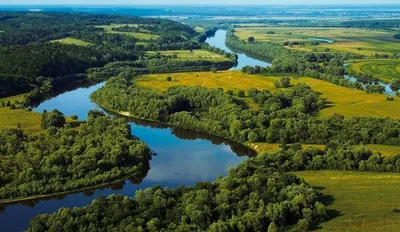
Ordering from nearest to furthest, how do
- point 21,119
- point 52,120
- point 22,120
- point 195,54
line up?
1. point 52,120
2. point 22,120
3. point 21,119
4. point 195,54

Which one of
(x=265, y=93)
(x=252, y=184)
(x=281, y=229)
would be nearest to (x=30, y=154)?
(x=252, y=184)

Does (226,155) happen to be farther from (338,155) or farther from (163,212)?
(163,212)

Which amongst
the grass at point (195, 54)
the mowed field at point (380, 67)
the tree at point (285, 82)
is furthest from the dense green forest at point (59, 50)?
the mowed field at point (380, 67)

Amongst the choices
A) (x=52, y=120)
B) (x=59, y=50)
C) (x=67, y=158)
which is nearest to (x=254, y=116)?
(x=52, y=120)

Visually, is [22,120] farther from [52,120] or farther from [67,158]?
[67,158]

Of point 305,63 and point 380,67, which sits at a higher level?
point 305,63

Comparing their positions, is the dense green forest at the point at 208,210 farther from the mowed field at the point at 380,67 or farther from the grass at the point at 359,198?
the mowed field at the point at 380,67

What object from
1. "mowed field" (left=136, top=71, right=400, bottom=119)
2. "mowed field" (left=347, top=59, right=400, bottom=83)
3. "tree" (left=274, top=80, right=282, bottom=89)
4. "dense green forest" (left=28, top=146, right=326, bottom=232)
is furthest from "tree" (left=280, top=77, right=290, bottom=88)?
"dense green forest" (left=28, top=146, right=326, bottom=232)
